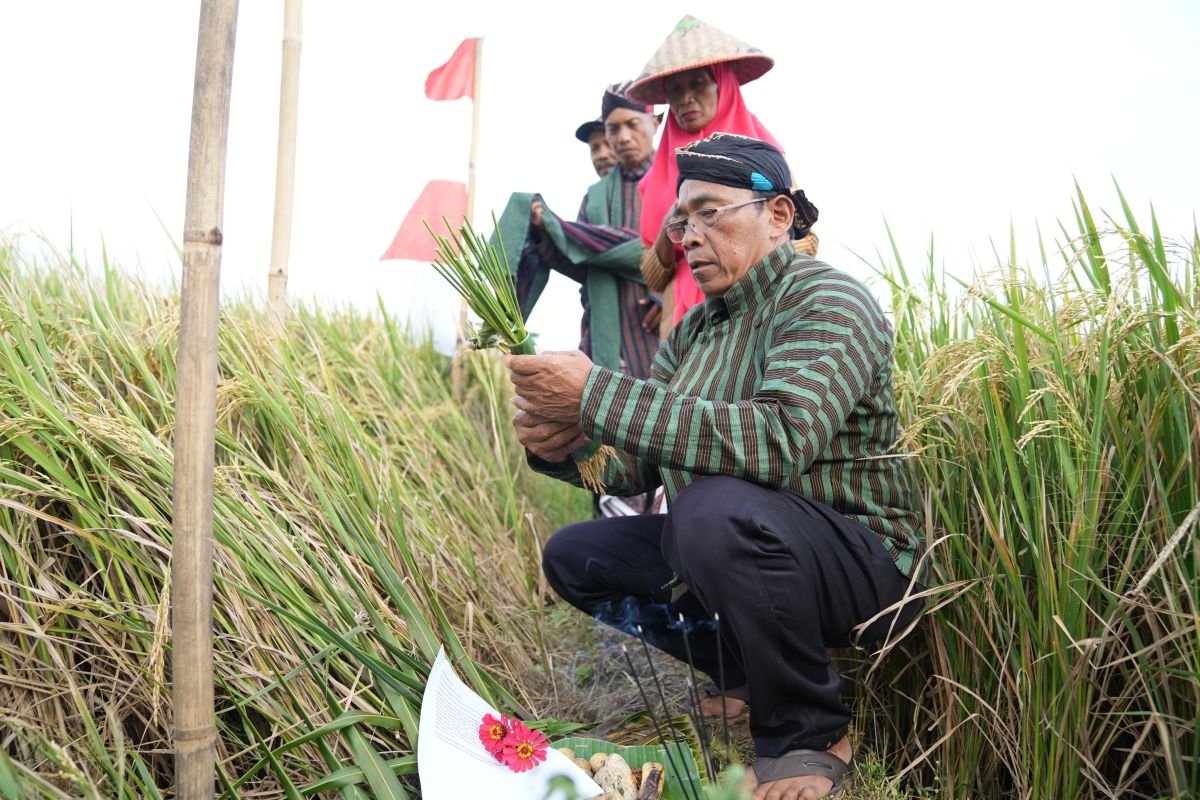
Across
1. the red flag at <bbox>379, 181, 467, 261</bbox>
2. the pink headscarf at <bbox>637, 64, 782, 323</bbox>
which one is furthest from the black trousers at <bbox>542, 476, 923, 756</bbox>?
the red flag at <bbox>379, 181, 467, 261</bbox>

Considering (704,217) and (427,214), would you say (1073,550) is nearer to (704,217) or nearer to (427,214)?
(704,217)

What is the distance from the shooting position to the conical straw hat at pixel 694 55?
298 centimetres

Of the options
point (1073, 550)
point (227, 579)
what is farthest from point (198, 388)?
point (1073, 550)

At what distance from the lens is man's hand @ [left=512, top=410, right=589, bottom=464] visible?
204 cm

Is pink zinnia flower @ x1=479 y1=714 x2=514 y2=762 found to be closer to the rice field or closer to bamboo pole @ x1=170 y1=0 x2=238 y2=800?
the rice field

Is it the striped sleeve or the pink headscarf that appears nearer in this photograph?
the striped sleeve

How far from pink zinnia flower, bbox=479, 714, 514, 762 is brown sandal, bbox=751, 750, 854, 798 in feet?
1.76

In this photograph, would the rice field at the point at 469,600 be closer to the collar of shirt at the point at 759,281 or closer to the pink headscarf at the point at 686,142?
the collar of shirt at the point at 759,281

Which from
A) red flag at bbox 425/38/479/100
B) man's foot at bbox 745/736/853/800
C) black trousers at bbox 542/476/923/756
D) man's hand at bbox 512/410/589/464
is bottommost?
man's foot at bbox 745/736/853/800

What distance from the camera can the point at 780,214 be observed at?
6.91 feet

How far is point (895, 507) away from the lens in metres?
2.01

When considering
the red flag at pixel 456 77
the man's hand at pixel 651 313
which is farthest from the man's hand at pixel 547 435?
the red flag at pixel 456 77

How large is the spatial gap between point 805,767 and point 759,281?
Result: 1028 mm

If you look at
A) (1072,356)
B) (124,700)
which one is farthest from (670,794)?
(1072,356)
